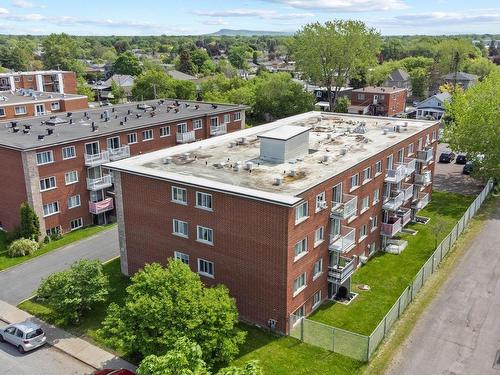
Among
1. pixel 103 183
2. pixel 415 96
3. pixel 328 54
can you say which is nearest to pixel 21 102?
pixel 103 183

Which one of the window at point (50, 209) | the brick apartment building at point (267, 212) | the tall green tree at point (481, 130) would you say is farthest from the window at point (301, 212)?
the tall green tree at point (481, 130)

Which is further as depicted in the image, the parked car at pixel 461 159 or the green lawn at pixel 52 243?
the parked car at pixel 461 159

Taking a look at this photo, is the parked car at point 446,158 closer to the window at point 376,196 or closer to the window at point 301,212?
the window at point 376,196

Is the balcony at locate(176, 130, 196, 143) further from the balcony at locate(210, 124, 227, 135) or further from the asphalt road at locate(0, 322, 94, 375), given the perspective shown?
the asphalt road at locate(0, 322, 94, 375)

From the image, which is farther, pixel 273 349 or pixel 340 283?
pixel 340 283

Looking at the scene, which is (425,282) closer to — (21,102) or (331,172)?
(331,172)

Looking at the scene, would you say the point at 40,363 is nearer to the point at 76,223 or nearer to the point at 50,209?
the point at 50,209
